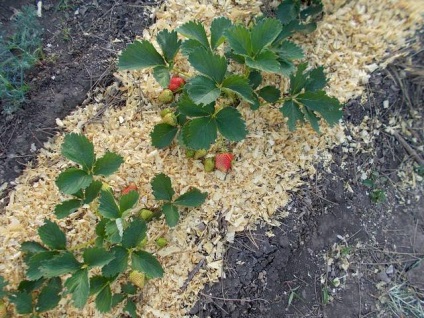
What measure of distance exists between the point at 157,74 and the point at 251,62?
1.15ft

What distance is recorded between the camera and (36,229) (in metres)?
1.68

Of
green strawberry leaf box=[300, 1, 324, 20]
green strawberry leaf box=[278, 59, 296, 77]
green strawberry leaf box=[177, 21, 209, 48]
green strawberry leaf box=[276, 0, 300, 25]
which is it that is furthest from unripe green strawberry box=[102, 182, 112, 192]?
green strawberry leaf box=[300, 1, 324, 20]

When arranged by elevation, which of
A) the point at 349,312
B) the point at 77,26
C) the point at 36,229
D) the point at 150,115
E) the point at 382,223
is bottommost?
the point at 349,312

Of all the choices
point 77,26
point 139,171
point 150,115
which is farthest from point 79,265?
point 77,26

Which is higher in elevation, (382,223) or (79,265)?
(79,265)

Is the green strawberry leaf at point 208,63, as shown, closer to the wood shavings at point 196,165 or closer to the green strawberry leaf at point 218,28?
the green strawberry leaf at point 218,28

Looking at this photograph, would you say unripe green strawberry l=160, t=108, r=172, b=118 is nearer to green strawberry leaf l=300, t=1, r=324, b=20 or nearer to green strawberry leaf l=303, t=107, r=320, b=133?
green strawberry leaf l=303, t=107, r=320, b=133

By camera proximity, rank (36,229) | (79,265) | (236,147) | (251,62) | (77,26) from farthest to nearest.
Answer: (77,26) < (236,147) < (36,229) < (251,62) < (79,265)

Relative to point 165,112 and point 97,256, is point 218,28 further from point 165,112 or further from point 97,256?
point 97,256

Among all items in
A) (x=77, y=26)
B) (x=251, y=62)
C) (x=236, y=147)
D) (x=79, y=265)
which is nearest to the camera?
(x=79, y=265)

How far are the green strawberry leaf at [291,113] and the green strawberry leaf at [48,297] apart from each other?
3.35 ft

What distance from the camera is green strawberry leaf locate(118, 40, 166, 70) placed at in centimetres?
164

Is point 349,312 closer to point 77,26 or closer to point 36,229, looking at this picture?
point 36,229

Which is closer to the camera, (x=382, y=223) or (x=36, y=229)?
(x=36, y=229)
